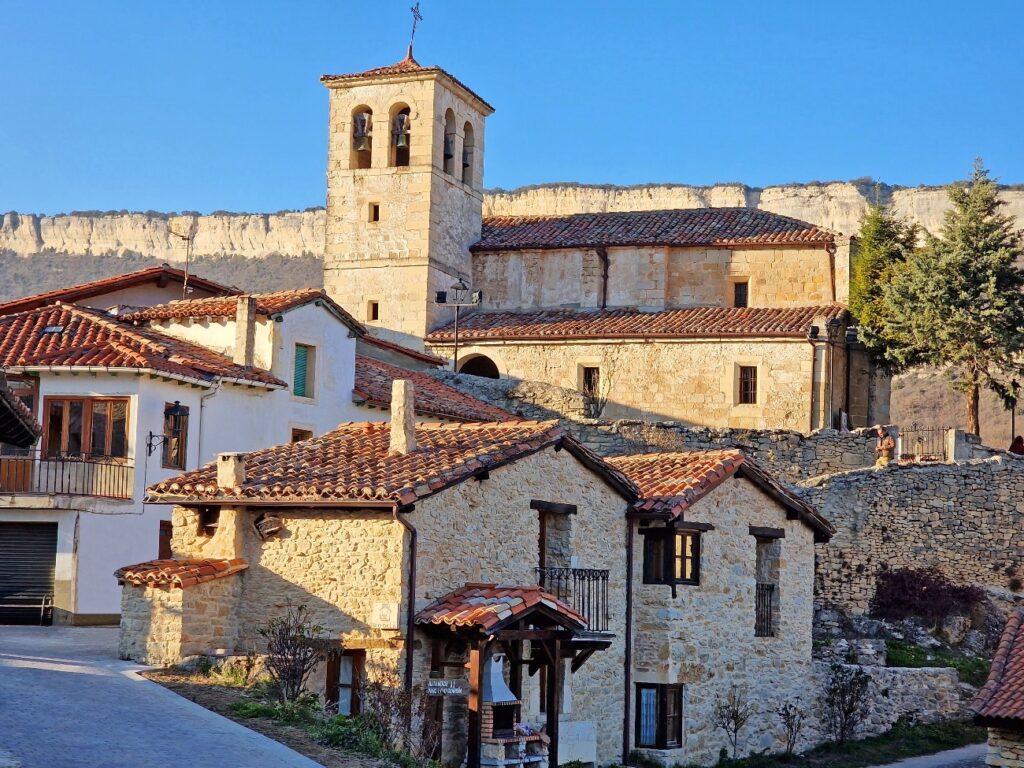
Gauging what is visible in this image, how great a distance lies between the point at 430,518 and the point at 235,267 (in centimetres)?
9131

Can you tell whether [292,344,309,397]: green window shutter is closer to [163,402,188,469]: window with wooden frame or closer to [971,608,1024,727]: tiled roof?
[163,402,188,469]: window with wooden frame

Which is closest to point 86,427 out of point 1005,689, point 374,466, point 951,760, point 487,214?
point 374,466

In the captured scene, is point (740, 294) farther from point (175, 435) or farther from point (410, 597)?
point (410, 597)

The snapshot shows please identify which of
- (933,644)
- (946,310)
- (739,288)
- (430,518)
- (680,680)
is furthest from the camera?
(739,288)

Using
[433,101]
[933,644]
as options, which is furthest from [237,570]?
[433,101]

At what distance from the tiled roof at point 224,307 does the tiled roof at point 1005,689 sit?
16.5m

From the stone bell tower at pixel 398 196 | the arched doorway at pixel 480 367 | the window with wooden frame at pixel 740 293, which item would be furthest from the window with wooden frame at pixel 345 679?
the window with wooden frame at pixel 740 293

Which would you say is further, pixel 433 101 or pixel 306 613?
pixel 433 101

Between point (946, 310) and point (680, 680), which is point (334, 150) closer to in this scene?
point (946, 310)

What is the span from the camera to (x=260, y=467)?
2422 centimetres

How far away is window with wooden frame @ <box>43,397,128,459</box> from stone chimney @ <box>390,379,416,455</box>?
27.6 ft

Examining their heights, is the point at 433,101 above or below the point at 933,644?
above

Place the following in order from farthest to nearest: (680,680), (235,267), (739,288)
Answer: (235,267)
(739,288)
(680,680)

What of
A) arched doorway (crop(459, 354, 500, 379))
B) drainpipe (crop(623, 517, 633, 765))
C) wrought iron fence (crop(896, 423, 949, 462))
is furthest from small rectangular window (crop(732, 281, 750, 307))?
drainpipe (crop(623, 517, 633, 765))
